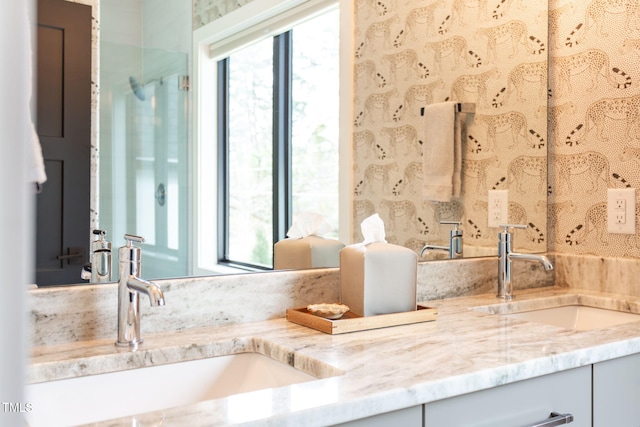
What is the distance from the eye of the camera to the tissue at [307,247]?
1.29m

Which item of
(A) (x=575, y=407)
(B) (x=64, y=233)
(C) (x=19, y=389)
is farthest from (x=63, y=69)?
(A) (x=575, y=407)

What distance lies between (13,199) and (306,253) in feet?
3.92

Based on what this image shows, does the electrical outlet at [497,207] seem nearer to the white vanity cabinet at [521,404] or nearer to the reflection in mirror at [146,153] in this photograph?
the white vanity cabinet at [521,404]

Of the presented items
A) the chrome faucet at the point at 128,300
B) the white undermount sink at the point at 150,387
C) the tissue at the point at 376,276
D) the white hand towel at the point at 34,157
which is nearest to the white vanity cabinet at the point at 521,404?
the white undermount sink at the point at 150,387

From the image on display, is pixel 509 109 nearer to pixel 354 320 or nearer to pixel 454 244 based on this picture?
pixel 454 244

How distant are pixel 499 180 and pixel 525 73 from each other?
1.16 feet

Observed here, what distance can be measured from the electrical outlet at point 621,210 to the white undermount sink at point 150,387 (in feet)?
3.70

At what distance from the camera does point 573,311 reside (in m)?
1.65

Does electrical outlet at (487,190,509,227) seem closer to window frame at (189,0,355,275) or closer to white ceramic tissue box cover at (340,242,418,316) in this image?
white ceramic tissue box cover at (340,242,418,316)

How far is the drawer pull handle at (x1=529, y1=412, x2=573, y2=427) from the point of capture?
96cm

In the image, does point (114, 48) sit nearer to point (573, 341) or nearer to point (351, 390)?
point (351, 390)

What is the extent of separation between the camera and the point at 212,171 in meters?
1.20

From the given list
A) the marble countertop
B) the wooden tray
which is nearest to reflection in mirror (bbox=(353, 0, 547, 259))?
the wooden tray

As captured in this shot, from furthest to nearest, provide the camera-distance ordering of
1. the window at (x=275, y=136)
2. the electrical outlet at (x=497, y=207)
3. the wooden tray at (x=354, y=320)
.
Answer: the electrical outlet at (x=497, y=207), the window at (x=275, y=136), the wooden tray at (x=354, y=320)
